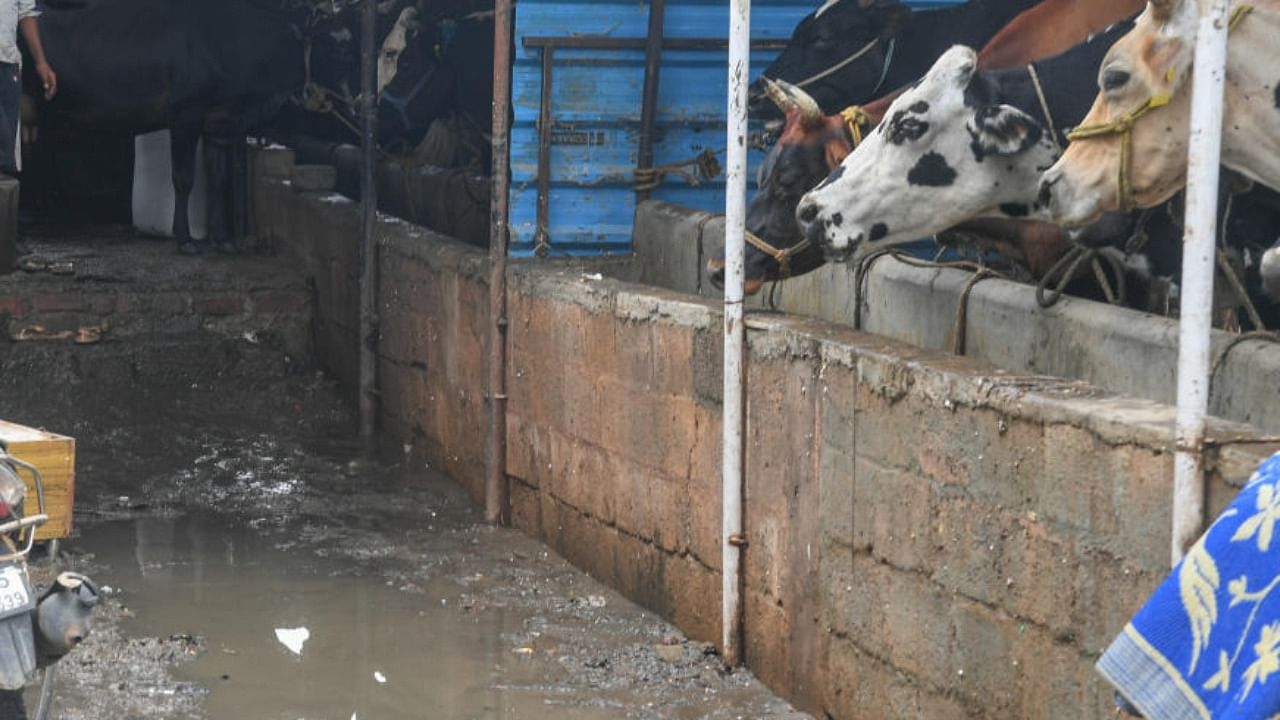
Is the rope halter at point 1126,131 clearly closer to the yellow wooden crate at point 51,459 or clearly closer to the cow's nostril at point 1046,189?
the cow's nostril at point 1046,189

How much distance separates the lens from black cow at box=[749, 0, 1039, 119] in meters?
8.51

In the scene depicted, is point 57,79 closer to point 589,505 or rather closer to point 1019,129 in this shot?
point 589,505

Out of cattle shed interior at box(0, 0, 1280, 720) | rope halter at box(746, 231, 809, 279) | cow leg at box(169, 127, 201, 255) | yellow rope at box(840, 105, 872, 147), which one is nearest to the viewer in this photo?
cattle shed interior at box(0, 0, 1280, 720)

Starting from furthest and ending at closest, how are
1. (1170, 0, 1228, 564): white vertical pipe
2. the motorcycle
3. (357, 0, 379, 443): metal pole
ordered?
1. (357, 0, 379, 443): metal pole
2. the motorcycle
3. (1170, 0, 1228, 564): white vertical pipe

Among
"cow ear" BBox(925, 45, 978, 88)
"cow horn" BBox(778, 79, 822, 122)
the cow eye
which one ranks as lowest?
"cow horn" BBox(778, 79, 822, 122)

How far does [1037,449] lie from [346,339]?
7.65 metres

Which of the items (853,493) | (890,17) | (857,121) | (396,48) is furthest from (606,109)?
(396,48)

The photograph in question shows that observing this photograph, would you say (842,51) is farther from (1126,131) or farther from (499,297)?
(1126,131)

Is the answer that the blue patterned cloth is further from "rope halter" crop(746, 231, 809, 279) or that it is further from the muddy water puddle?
"rope halter" crop(746, 231, 809, 279)

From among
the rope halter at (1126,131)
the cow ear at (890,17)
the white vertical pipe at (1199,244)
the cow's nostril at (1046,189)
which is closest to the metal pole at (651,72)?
the cow ear at (890,17)

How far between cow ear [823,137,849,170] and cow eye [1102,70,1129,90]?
1961mm

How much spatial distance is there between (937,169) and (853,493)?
3.62 feet

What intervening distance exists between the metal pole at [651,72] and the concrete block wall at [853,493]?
2.40 ft

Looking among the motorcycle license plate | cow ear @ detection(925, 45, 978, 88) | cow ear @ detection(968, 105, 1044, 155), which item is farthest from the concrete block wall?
the motorcycle license plate
